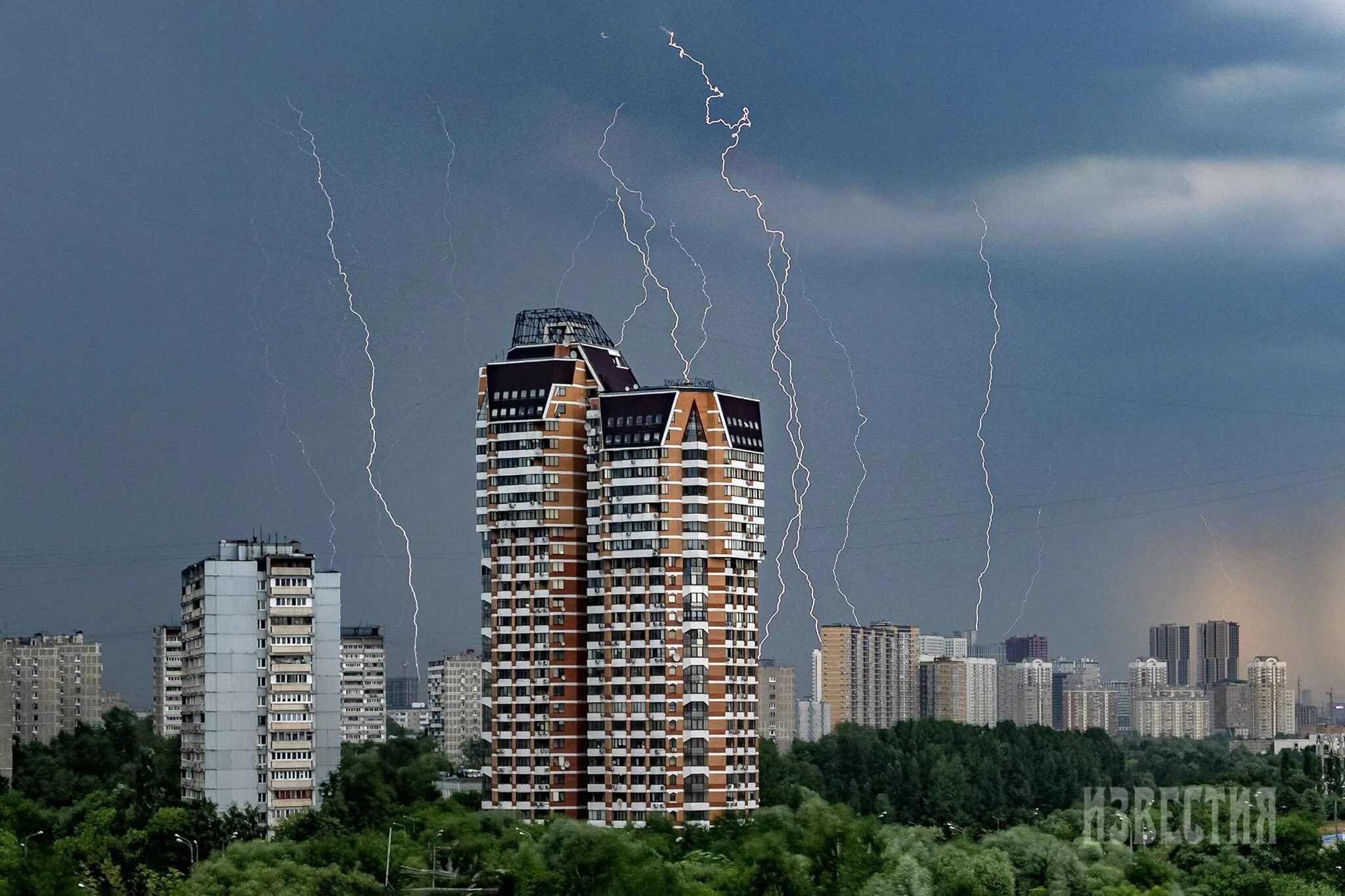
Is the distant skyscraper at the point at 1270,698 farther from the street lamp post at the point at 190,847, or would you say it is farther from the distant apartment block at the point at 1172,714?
the street lamp post at the point at 190,847

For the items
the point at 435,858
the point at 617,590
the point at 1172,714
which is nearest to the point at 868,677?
the point at 1172,714

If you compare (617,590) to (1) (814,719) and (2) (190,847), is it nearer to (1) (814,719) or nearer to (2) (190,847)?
(2) (190,847)

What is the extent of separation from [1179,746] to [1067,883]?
94009 millimetres

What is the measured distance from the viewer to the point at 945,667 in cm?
16300

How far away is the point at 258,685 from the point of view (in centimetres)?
7681

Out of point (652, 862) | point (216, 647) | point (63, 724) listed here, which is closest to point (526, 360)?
point (216, 647)

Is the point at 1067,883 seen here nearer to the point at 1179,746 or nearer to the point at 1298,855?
the point at 1298,855

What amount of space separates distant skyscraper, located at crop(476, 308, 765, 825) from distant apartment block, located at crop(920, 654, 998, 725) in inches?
3296

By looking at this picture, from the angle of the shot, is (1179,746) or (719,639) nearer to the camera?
(719,639)

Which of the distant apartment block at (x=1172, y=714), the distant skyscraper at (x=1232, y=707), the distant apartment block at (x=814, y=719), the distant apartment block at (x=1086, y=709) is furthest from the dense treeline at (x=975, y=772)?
the distant skyscraper at (x=1232, y=707)

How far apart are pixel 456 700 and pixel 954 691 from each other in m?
41.6

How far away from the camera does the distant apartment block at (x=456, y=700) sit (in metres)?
174

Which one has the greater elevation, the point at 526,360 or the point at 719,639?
the point at 526,360

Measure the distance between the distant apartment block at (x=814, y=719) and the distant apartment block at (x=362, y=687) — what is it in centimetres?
3055
